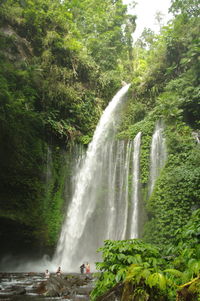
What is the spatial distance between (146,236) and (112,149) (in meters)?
5.21

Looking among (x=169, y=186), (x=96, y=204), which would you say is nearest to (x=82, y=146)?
(x=96, y=204)

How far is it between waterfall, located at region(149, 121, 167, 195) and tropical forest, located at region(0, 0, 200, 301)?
0.16 feet

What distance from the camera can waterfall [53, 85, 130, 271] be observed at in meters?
11.9

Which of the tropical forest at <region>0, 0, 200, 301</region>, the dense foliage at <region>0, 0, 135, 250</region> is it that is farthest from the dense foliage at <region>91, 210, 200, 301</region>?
the dense foliage at <region>0, 0, 135, 250</region>

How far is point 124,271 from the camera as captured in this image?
2889mm

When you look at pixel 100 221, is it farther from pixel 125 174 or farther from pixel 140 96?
pixel 140 96

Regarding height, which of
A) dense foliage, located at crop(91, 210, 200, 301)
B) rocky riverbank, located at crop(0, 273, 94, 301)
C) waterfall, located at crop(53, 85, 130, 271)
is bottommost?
rocky riverbank, located at crop(0, 273, 94, 301)

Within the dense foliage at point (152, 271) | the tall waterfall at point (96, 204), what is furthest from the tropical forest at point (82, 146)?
the dense foliage at point (152, 271)

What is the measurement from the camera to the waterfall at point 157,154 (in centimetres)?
1160

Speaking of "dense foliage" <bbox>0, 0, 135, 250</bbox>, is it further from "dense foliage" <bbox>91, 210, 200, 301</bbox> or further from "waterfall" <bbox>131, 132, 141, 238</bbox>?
"dense foliage" <bbox>91, 210, 200, 301</bbox>

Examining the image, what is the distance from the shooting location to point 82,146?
14.8 meters

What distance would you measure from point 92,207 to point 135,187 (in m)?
2.39

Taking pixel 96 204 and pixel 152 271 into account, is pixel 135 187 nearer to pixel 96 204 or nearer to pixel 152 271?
pixel 96 204

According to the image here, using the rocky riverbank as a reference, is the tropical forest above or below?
above
